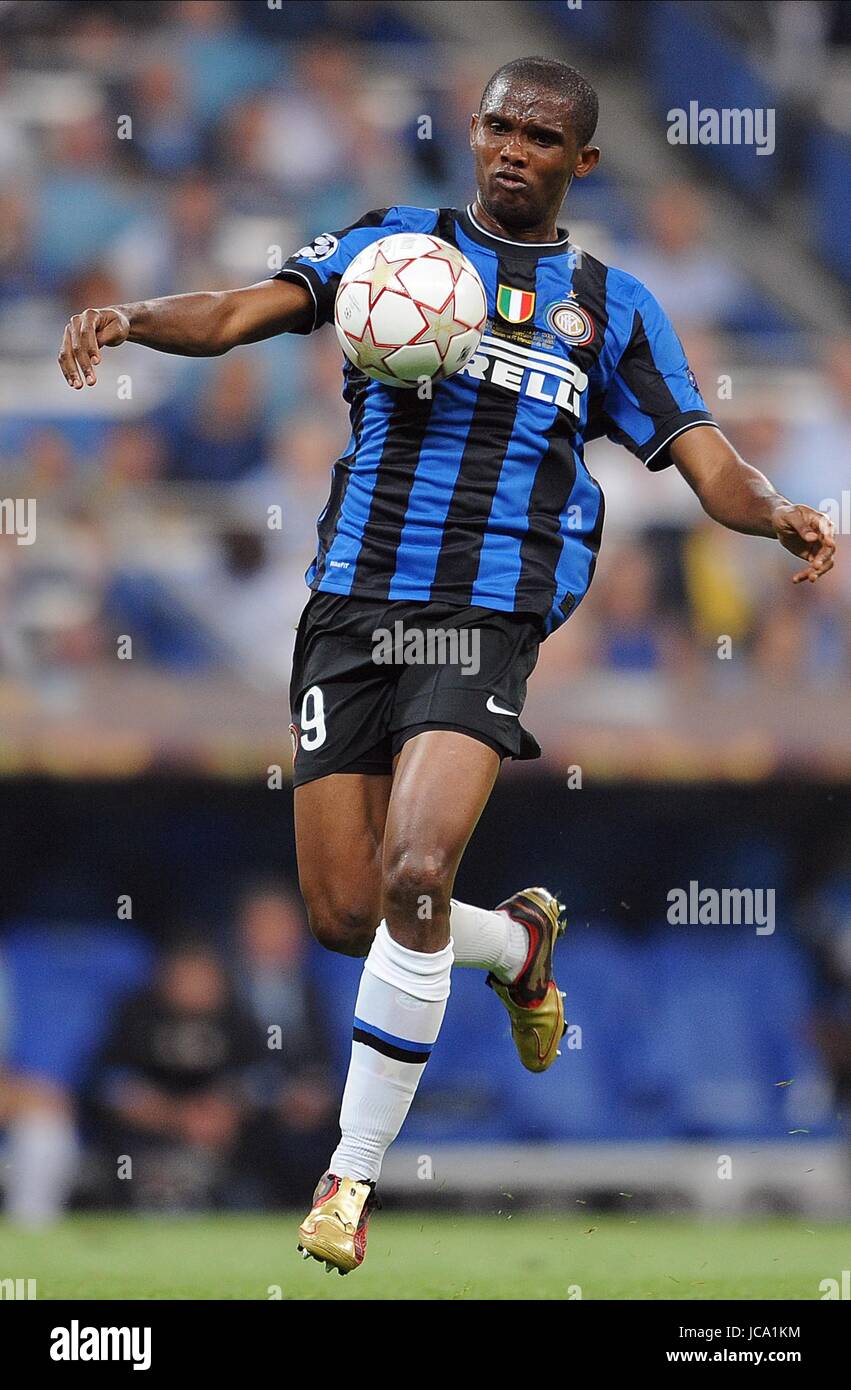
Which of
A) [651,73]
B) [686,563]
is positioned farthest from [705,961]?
[651,73]

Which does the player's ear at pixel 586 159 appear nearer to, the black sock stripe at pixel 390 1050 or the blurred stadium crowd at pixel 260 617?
the black sock stripe at pixel 390 1050

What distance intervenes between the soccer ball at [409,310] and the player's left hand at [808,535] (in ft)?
2.88

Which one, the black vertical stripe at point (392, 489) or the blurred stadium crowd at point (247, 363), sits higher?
the blurred stadium crowd at point (247, 363)

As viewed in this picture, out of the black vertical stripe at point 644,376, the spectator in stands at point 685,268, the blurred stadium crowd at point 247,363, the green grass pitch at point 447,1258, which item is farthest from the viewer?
the spectator in stands at point 685,268

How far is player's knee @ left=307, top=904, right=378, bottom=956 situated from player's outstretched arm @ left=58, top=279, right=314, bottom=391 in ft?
4.81

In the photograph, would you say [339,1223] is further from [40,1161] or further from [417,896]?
[40,1161]

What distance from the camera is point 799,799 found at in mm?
9125

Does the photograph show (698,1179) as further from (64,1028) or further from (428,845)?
(428,845)

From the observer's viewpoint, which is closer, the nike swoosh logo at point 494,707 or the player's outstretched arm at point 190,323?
the player's outstretched arm at point 190,323

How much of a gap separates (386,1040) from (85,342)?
177 cm

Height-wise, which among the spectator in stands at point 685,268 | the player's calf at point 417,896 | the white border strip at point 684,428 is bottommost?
the player's calf at point 417,896

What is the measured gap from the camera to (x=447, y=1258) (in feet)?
23.6

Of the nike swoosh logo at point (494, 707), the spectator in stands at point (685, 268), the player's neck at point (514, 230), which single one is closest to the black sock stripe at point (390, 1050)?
the nike swoosh logo at point (494, 707)

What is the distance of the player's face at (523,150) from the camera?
4754 millimetres
